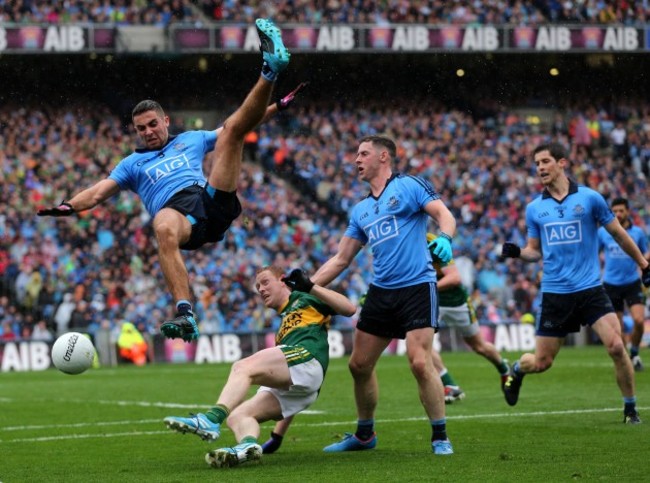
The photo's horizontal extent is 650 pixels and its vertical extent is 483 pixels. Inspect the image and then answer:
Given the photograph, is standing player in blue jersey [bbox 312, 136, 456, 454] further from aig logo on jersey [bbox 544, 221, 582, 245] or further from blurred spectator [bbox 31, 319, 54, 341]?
blurred spectator [bbox 31, 319, 54, 341]

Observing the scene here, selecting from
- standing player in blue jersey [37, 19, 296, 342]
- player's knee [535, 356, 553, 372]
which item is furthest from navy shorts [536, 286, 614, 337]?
standing player in blue jersey [37, 19, 296, 342]

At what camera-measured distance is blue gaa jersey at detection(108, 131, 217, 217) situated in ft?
36.0

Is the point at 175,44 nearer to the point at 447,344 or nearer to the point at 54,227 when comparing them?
the point at 54,227

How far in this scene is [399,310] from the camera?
10.0 meters

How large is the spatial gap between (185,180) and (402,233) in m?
2.13

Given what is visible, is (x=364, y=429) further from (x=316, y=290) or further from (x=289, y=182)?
(x=289, y=182)

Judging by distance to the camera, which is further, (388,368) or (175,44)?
(175,44)

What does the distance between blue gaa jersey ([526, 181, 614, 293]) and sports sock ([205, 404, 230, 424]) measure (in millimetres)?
4187

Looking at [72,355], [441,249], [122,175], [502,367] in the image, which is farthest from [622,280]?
[72,355]

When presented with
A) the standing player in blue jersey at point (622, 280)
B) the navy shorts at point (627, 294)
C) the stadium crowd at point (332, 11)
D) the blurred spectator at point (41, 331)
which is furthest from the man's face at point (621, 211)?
Answer: the stadium crowd at point (332, 11)

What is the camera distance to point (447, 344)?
28094 millimetres

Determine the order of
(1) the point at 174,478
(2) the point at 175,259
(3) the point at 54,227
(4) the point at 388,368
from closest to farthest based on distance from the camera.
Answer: (1) the point at 174,478 < (2) the point at 175,259 < (4) the point at 388,368 < (3) the point at 54,227

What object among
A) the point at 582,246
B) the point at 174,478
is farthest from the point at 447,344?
the point at 174,478

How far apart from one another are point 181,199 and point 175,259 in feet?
2.56
